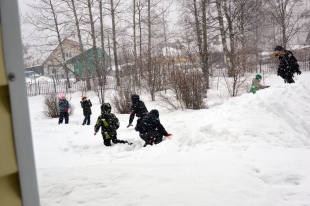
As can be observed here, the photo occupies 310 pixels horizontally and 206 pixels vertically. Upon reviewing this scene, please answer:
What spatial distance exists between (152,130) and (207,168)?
11.2 feet

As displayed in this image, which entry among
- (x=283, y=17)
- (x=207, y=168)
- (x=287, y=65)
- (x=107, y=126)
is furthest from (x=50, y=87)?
(x=207, y=168)

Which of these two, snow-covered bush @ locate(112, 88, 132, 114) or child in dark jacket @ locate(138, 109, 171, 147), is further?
snow-covered bush @ locate(112, 88, 132, 114)

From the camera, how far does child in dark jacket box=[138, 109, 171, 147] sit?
720 centimetres

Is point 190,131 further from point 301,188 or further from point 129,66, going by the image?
point 129,66

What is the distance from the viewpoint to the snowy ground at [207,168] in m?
2.99

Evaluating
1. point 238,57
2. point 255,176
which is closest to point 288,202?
point 255,176

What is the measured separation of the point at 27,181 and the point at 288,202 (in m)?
2.47

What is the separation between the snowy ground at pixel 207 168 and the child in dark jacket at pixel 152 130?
0.33 m

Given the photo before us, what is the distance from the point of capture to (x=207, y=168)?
391 centimetres

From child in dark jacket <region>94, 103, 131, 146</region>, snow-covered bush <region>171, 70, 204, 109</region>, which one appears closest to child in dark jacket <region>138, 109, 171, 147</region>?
child in dark jacket <region>94, 103, 131, 146</region>

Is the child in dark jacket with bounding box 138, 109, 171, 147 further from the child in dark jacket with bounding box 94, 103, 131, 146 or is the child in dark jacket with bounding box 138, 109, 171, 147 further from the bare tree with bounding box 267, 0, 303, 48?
the bare tree with bounding box 267, 0, 303, 48

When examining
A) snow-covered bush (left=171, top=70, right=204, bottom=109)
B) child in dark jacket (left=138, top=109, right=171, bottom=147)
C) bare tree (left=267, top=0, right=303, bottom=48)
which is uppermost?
bare tree (left=267, top=0, right=303, bottom=48)

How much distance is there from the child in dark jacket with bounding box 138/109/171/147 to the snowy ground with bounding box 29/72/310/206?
0.33 meters

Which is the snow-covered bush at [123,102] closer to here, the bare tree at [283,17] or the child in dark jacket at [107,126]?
the child in dark jacket at [107,126]
